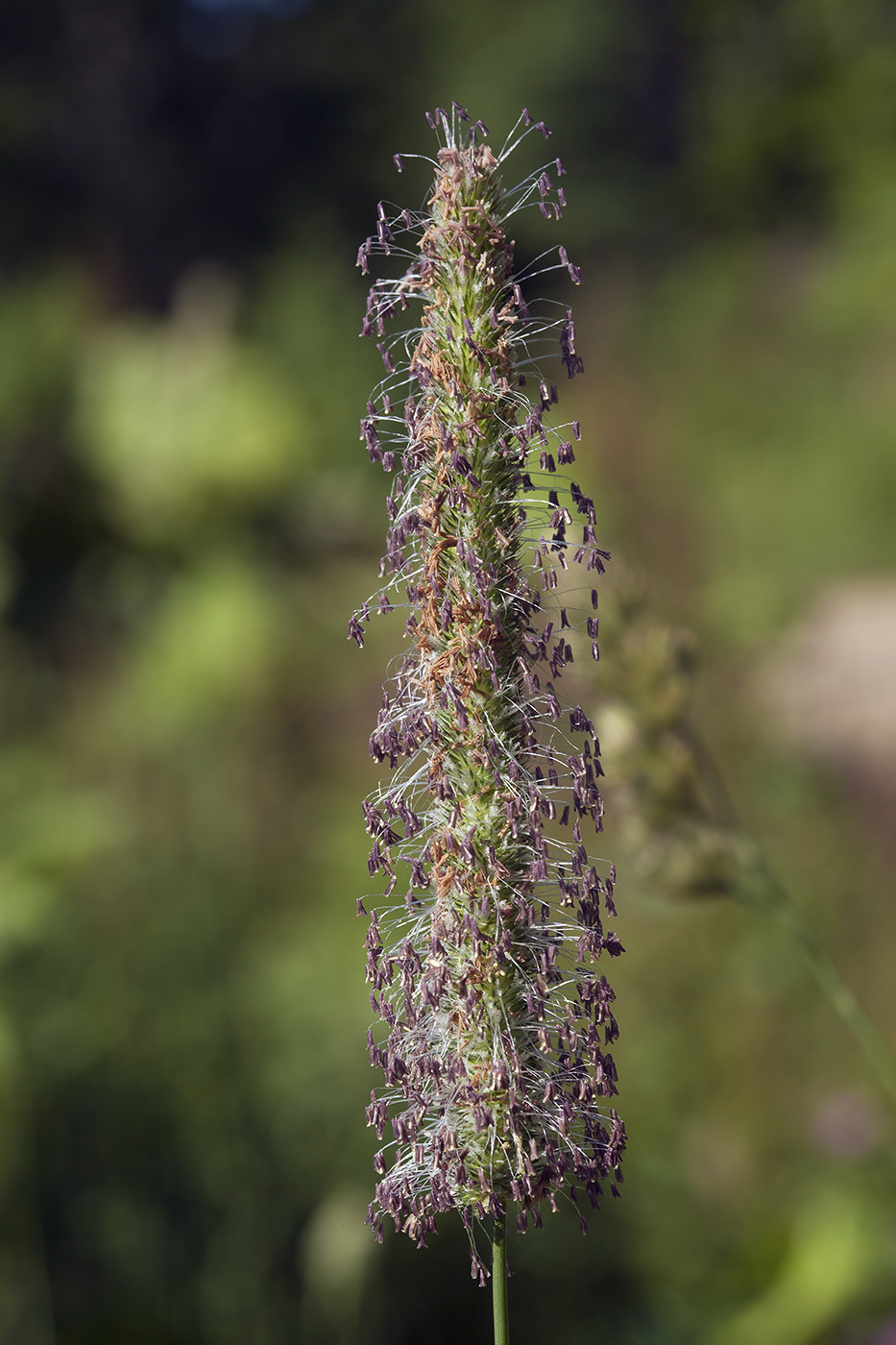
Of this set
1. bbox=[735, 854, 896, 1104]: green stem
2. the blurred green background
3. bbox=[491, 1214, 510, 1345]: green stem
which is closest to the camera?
bbox=[491, 1214, 510, 1345]: green stem

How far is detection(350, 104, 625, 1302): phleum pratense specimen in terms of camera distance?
60 centimetres

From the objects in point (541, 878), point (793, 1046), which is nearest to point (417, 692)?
point (541, 878)

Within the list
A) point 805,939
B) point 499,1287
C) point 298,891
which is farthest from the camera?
point 298,891

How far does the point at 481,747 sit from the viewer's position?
0.62m

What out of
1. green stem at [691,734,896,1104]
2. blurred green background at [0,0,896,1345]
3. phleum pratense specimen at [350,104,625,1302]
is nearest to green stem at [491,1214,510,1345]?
phleum pratense specimen at [350,104,625,1302]

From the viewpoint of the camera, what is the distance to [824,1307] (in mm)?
1810

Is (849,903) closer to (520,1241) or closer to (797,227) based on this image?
(520,1241)

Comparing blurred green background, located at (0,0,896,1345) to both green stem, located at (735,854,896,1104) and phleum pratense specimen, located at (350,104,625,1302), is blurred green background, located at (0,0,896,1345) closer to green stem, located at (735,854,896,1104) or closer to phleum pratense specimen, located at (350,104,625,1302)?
green stem, located at (735,854,896,1104)

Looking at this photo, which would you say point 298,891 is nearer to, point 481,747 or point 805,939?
point 805,939

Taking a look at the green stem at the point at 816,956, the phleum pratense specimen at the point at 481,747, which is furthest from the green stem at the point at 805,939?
the phleum pratense specimen at the point at 481,747

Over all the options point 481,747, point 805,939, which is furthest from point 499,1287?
point 805,939

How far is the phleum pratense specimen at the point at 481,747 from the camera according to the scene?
1.97 ft

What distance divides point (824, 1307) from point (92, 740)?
10.3ft

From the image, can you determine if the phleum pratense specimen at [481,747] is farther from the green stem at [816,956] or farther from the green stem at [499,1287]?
the green stem at [816,956]
